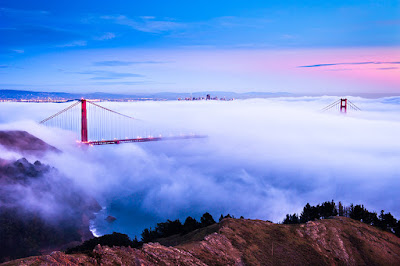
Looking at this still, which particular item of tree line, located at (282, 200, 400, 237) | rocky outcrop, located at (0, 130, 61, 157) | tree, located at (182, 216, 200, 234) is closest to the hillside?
tree line, located at (282, 200, 400, 237)

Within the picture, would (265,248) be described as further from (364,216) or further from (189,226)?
(364,216)

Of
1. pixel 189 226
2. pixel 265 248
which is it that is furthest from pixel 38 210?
pixel 265 248

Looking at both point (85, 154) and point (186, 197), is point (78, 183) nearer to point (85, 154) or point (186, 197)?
point (85, 154)

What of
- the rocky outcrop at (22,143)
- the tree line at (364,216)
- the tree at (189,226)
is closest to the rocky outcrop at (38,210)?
the rocky outcrop at (22,143)

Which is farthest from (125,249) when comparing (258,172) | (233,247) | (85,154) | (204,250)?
(258,172)

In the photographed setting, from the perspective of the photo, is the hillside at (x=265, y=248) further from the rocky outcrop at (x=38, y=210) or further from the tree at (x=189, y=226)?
the rocky outcrop at (x=38, y=210)

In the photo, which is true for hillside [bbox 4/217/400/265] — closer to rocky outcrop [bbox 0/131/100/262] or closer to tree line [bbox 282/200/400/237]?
tree line [bbox 282/200/400/237]

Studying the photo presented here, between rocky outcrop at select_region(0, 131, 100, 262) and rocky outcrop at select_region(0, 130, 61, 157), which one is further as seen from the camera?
rocky outcrop at select_region(0, 130, 61, 157)

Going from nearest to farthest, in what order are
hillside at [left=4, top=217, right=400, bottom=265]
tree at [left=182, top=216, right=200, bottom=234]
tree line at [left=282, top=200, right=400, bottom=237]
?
hillside at [left=4, top=217, right=400, bottom=265], tree at [left=182, top=216, right=200, bottom=234], tree line at [left=282, top=200, right=400, bottom=237]

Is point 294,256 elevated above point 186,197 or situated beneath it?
elevated above
